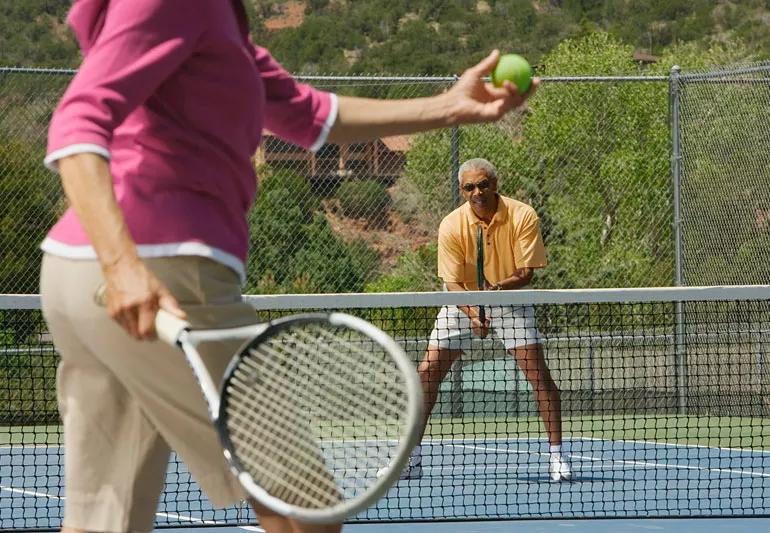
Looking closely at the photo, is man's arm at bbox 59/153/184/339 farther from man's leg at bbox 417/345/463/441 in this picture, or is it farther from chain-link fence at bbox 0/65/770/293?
chain-link fence at bbox 0/65/770/293

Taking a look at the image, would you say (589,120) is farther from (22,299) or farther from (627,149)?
(22,299)

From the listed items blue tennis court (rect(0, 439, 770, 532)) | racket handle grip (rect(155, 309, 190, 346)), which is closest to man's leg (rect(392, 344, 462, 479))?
blue tennis court (rect(0, 439, 770, 532))

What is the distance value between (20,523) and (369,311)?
394 centimetres

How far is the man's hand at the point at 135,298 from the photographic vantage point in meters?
2.12

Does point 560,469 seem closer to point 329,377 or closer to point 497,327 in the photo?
point 497,327

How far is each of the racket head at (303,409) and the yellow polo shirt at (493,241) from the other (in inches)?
187

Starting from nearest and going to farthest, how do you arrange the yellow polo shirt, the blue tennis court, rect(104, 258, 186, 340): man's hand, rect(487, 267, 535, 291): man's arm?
rect(104, 258, 186, 340): man's hand, the blue tennis court, rect(487, 267, 535, 291): man's arm, the yellow polo shirt

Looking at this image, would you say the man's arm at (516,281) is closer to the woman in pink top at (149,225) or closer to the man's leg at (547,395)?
the man's leg at (547,395)

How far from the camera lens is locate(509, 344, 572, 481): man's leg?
6.76 meters

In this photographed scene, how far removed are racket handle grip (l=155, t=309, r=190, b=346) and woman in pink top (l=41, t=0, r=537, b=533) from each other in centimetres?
1

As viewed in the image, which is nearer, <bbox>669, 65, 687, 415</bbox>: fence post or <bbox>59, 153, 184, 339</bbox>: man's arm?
<bbox>59, 153, 184, 339</bbox>: man's arm

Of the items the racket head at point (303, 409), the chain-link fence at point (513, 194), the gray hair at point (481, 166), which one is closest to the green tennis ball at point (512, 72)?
the racket head at point (303, 409)

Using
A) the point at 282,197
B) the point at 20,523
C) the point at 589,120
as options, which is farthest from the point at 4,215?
the point at 589,120

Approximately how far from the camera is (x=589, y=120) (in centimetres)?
1132
